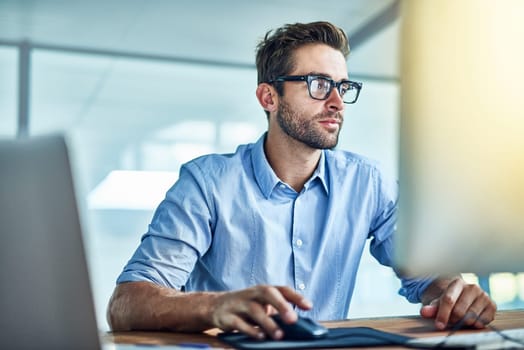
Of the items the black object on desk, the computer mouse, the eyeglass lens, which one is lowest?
the black object on desk

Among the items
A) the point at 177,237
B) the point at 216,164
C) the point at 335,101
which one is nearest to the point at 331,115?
the point at 335,101

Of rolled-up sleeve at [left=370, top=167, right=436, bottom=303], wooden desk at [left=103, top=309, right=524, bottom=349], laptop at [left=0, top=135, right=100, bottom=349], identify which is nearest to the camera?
laptop at [left=0, top=135, right=100, bottom=349]

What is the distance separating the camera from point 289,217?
162 cm

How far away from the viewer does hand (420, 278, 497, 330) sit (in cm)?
101

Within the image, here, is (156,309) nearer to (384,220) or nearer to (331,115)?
(384,220)

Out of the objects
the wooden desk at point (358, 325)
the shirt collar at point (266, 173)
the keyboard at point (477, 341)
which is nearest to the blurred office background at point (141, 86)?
the shirt collar at point (266, 173)

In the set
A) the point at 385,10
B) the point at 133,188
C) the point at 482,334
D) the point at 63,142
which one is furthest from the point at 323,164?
the point at 385,10

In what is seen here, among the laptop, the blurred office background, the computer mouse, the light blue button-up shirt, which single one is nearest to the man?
the light blue button-up shirt

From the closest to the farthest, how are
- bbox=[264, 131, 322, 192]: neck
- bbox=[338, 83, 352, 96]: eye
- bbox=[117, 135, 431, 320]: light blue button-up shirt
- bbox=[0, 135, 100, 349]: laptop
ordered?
bbox=[0, 135, 100, 349]: laptop
bbox=[117, 135, 431, 320]: light blue button-up shirt
bbox=[264, 131, 322, 192]: neck
bbox=[338, 83, 352, 96]: eye

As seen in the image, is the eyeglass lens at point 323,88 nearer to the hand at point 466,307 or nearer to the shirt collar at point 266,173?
the shirt collar at point 266,173

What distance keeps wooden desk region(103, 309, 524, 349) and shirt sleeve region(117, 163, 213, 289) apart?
Answer: 0.91 feet

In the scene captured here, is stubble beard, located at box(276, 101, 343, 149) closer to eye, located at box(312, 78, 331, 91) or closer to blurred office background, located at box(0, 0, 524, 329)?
eye, located at box(312, 78, 331, 91)

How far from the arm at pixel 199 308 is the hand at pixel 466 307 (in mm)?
306

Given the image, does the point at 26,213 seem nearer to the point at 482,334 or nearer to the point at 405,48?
the point at 405,48
